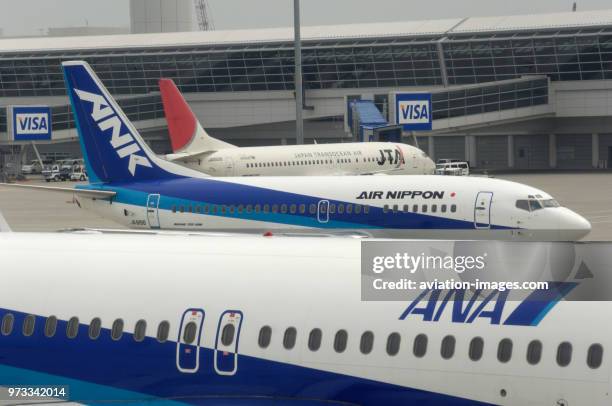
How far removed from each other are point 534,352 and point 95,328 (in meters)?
5.01

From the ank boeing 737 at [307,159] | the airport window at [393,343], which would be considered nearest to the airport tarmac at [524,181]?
the ank boeing 737 at [307,159]

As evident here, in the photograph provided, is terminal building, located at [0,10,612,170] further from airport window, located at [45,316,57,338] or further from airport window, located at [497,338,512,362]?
airport window, located at [497,338,512,362]

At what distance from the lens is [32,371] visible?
12562mm

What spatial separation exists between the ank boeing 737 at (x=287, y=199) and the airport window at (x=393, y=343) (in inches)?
785

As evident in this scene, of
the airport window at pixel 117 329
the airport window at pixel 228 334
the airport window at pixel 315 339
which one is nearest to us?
the airport window at pixel 315 339

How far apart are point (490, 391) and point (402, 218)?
23.2 metres

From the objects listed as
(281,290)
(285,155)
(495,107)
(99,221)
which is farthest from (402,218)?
(495,107)

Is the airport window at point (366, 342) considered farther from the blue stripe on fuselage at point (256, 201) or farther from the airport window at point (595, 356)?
the blue stripe on fuselage at point (256, 201)

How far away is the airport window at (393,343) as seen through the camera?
11336 millimetres

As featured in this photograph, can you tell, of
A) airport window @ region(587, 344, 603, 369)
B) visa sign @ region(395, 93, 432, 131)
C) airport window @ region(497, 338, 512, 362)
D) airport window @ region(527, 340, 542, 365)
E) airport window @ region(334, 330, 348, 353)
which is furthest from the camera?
visa sign @ region(395, 93, 432, 131)

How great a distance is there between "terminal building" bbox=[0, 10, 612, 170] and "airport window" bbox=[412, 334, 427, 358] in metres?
98.7

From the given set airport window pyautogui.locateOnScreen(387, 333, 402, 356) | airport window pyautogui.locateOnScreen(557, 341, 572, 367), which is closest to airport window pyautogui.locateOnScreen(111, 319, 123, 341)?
airport window pyautogui.locateOnScreen(387, 333, 402, 356)

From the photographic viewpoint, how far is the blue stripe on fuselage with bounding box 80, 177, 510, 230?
3400 centimetres

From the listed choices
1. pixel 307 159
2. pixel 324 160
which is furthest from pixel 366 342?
pixel 307 159
